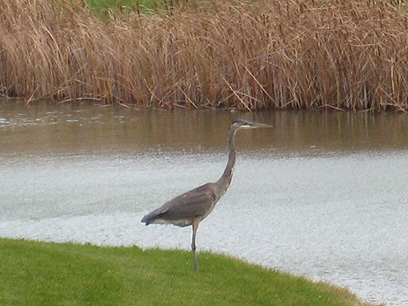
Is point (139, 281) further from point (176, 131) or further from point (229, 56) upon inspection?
point (229, 56)

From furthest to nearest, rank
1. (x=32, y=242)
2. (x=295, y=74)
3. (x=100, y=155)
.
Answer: (x=295, y=74), (x=100, y=155), (x=32, y=242)

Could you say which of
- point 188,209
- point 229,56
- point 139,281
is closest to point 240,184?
point 188,209

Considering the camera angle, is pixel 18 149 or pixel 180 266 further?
pixel 18 149

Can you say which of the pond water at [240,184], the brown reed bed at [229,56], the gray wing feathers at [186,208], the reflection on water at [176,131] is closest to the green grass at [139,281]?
the gray wing feathers at [186,208]

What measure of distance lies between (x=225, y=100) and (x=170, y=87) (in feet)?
3.54

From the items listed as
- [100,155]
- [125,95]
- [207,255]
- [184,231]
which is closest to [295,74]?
[125,95]

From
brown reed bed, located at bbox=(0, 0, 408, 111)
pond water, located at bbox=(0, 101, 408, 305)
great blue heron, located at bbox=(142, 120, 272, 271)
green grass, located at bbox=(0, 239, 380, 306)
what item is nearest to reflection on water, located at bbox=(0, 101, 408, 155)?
pond water, located at bbox=(0, 101, 408, 305)

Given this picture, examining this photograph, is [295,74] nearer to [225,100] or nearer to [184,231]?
[225,100]

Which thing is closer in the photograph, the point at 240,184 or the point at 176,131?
the point at 240,184

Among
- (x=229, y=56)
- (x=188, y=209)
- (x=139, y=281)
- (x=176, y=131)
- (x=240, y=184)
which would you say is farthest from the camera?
(x=229, y=56)

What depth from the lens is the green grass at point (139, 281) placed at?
541cm

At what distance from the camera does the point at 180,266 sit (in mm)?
6145

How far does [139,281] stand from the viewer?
5688 mm

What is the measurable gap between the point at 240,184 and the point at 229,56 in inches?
232
